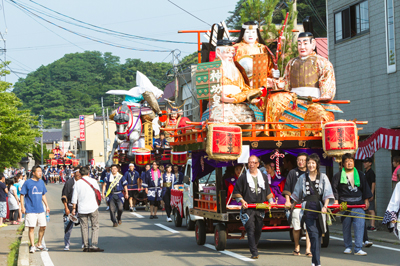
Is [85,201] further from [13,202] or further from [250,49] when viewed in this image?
[13,202]

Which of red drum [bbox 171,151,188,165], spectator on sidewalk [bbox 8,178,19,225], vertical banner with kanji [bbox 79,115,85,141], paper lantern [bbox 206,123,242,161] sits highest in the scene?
vertical banner with kanji [bbox 79,115,85,141]

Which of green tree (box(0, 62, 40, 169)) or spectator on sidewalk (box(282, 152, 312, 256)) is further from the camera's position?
green tree (box(0, 62, 40, 169))

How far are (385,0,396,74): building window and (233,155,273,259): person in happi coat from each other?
23.7 ft

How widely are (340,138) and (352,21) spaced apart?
8560 millimetres

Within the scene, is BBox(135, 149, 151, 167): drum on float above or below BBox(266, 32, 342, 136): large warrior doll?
below

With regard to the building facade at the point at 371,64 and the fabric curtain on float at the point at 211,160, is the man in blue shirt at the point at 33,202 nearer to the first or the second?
the fabric curtain on float at the point at 211,160

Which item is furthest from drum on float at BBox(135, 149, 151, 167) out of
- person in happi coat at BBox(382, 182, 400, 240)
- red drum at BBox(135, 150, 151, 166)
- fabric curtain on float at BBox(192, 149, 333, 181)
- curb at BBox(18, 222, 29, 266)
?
person in happi coat at BBox(382, 182, 400, 240)

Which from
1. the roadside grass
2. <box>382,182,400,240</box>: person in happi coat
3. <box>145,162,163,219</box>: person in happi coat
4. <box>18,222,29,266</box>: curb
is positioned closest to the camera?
<box>382,182,400,240</box>: person in happi coat

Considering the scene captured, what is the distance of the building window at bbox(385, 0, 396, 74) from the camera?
15250 millimetres

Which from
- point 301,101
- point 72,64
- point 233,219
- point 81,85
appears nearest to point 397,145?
point 301,101

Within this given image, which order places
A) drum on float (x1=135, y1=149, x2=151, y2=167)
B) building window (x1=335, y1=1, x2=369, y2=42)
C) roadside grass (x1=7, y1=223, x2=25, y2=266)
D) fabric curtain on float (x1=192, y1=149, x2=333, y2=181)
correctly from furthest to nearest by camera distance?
drum on float (x1=135, y1=149, x2=151, y2=167) < building window (x1=335, y1=1, x2=369, y2=42) < fabric curtain on float (x1=192, y1=149, x2=333, y2=181) < roadside grass (x1=7, y1=223, x2=25, y2=266)

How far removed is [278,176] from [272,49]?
4.17 metres

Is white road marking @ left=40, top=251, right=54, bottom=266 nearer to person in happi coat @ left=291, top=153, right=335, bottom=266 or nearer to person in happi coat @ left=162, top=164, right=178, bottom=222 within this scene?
person in happi coat @ left=291, top=153, right=335, bottom=266

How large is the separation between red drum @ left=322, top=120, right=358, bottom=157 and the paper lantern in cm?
177
